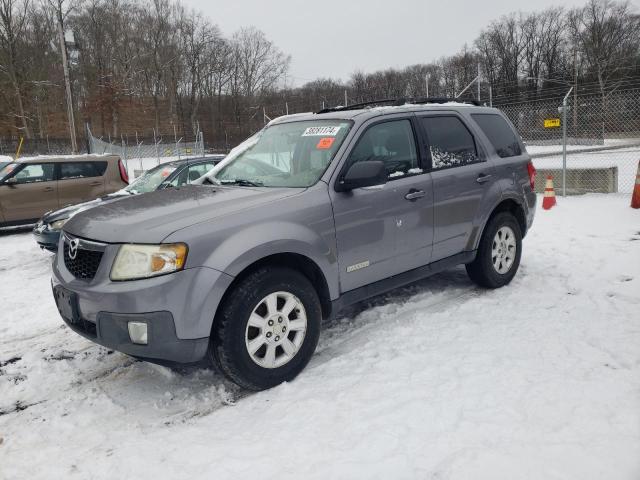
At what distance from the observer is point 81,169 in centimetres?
1056

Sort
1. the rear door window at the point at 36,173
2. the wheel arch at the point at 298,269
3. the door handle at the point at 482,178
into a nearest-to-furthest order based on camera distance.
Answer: the wheel arch at the point at 298,269 < the door handle at the point at 482,178 < the rear door window at the point at 36,173

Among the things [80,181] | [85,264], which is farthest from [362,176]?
[80,181]

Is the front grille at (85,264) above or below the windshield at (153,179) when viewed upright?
below

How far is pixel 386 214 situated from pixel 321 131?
87 cm

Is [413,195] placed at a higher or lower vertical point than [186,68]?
lower

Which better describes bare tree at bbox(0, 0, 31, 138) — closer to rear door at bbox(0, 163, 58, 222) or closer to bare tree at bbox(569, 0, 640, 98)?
rear door at bbox(0, 163, 58, 222)

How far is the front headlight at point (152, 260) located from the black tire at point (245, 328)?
1.34 ft

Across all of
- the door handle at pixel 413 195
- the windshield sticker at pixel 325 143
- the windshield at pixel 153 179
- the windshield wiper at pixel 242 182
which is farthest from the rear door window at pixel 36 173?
the door handle at pixel 413 195

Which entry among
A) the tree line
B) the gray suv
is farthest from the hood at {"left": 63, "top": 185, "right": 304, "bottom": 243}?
the tree line

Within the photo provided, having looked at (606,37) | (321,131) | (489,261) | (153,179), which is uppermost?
(606,37)

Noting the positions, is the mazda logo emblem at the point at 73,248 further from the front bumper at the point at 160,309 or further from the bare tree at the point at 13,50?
the bare tree at the point at 13,50

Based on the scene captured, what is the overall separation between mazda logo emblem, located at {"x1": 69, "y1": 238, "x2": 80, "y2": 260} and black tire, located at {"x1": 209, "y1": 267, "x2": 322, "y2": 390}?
1.05 metres

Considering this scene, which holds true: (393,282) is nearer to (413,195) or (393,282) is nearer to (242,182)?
(413,195)

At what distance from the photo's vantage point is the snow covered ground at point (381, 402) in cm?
247
